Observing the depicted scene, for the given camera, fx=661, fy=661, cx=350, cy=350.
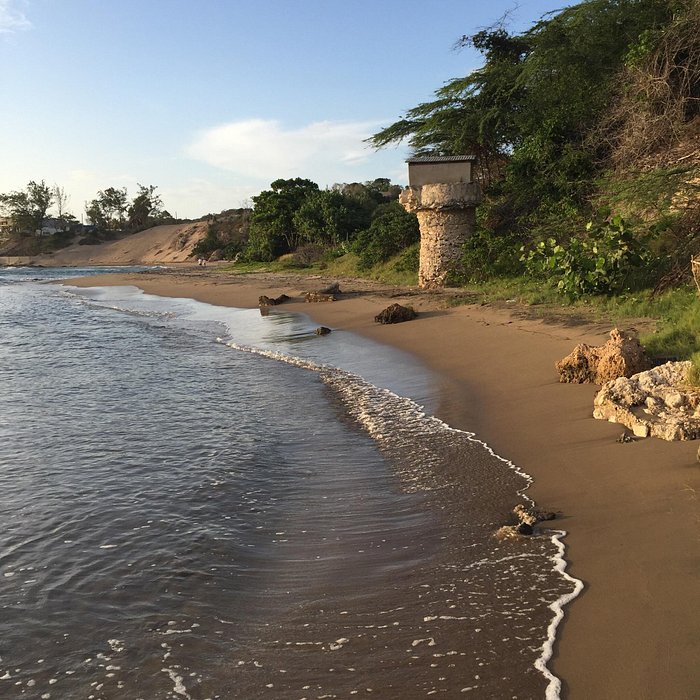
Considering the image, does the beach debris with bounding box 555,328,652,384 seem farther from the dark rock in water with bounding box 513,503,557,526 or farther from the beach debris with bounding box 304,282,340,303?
the beach debris with bounding box 304,282,340,303

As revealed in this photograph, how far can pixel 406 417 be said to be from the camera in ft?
24.8

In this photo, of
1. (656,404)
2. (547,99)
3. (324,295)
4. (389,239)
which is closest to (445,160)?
(547,99)

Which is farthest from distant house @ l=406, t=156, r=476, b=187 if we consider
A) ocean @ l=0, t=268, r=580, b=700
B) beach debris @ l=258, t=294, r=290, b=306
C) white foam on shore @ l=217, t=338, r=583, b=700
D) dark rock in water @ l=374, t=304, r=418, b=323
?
ocean @ l=0, t=268, r=580, b=700

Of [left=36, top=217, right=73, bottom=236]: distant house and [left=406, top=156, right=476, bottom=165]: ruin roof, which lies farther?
[left=36, top=217, right=73, bottom=236]: distant house

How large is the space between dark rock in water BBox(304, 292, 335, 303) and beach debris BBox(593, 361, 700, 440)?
13234 mm

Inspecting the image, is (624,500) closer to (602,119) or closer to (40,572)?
(40,572)

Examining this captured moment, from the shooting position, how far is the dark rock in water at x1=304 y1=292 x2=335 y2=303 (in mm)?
19438

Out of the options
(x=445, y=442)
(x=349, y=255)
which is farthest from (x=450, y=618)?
(x=349, y=255)

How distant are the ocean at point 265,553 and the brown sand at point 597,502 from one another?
184mm

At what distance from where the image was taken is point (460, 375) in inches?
369

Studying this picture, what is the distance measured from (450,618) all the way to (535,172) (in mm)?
17285

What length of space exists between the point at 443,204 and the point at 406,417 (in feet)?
40.1

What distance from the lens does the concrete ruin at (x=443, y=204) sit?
1856cm

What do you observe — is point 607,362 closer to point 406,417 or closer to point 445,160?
point 406,417
